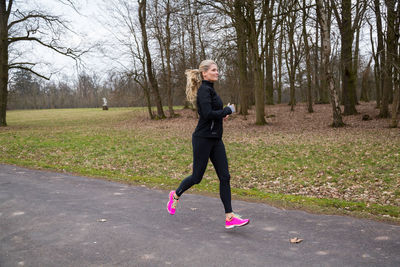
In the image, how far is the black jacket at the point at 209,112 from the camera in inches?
164

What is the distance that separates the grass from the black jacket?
2213 mm

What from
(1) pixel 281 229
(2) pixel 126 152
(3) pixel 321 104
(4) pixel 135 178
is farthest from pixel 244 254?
(3) pixel 321 104

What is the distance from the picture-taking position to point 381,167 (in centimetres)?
858

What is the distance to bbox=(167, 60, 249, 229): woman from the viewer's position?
13.8ft

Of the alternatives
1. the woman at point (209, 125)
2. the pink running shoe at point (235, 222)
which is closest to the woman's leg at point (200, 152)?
the woman at point (209, 125)

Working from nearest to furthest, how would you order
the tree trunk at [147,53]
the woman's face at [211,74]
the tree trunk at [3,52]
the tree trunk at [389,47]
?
1. the woman's face at [211,74]
2. the tree trunk at [389,47]
3. the tree trunk at [3,52]
4. the tree trunk at [147,53]

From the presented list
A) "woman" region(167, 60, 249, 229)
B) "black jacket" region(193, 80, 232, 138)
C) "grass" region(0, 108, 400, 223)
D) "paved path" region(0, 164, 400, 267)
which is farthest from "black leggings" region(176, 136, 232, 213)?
"grass" region(0, 108, 400, 223)

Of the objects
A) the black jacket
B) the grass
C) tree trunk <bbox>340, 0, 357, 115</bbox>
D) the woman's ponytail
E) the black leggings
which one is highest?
tree trunk <bbox>340, 0, 357, 115</bbox>

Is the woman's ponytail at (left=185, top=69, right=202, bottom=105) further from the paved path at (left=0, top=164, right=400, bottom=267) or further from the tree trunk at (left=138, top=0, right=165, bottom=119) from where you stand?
the tree trunk at (left=138, top=0, right=165, bottom=119)

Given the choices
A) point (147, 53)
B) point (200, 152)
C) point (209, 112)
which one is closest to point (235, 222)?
point (200, 152)

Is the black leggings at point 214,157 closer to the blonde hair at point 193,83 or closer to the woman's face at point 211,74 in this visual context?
the blonde hair at point 193,83

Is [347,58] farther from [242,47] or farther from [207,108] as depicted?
[207,108]

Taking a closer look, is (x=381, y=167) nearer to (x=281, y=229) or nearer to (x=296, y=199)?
(x=296, y=199)

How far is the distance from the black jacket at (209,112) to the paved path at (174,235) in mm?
1368
